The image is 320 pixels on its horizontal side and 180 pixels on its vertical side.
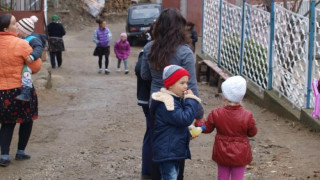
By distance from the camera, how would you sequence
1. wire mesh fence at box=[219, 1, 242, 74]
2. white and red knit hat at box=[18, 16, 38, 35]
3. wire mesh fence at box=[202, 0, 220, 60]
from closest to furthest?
white and red knit hat at box=[18, 16, 38, 35] → wire mesh fence at box=[219, 1, 242, 74] → wire mesh fence at box=[202, 0, 220, 60]

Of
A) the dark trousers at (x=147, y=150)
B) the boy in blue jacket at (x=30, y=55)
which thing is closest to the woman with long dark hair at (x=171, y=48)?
the dark trousers at (x=147, y=150)

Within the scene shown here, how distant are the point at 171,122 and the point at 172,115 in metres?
0.07

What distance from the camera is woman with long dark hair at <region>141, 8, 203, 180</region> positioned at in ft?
16.3

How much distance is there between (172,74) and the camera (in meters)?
4.58

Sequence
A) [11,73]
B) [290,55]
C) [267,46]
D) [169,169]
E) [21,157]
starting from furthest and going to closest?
[267,46] → [290,55] → [21,157] → [11,73] → [169,169]

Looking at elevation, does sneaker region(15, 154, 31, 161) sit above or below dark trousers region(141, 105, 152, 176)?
below

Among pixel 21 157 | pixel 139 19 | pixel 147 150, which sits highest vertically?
pixel 147 150

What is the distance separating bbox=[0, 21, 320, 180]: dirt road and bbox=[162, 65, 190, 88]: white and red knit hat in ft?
5.76

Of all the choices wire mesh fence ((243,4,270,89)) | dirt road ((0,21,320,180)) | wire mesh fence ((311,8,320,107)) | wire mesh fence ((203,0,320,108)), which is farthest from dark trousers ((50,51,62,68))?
wire mesh fence ((311,8,320,107))

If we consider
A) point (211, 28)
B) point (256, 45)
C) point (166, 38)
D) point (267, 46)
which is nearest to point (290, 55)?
point (267, 46)

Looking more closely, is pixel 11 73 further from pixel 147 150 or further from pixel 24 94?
pixel 147 150

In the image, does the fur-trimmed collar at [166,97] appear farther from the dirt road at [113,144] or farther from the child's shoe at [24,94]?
the child's shoe at [24,94]

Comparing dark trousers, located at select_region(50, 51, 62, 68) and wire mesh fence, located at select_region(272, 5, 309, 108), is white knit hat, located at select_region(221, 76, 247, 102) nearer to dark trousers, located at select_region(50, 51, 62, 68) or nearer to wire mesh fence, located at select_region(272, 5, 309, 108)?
wire mesh fence, located at select_region(272, 5, 309, 108)

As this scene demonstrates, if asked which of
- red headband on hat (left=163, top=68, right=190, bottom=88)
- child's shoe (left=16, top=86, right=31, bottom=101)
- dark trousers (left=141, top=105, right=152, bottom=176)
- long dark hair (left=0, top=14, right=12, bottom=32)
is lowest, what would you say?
dark trousers (left=141, top=105, right=152, bottom=176)
